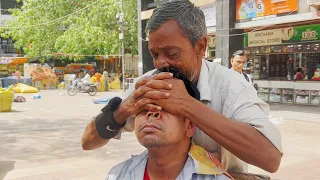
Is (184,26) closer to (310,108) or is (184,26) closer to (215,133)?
(215,133)

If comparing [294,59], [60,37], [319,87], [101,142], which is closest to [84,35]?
[60,37]

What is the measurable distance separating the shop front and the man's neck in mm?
12884

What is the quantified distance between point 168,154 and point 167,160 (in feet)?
0.09

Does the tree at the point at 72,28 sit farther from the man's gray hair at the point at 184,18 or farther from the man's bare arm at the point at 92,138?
the man's gray hair at the point at 184,18

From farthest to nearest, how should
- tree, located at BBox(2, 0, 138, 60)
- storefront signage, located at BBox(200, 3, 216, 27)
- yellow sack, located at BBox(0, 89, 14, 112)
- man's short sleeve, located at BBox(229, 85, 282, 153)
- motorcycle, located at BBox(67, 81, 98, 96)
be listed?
tree, located at BBox(2, 0, 138, 60) < motorcycle, located at BBox(67, 81, 98, 96) < storefront signage, located at BBox(200, 3, 216, 27) < yellow sack, located at BBox(0, 89, 14, 112) < man's short sleeve, located at BBox(229, 85, 282, 153)

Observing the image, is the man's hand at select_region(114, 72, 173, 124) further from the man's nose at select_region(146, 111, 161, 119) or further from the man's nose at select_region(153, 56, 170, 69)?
the man's nose at select_region(153, 56, 170, 69)

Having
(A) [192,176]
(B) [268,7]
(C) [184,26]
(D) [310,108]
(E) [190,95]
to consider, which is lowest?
(D) [310,108]

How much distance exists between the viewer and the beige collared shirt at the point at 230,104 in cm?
150

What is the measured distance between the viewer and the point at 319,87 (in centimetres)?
1316

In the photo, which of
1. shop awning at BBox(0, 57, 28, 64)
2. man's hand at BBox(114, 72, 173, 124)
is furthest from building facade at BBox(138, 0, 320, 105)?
shop awning at BBox(0, 57, 28, 64)

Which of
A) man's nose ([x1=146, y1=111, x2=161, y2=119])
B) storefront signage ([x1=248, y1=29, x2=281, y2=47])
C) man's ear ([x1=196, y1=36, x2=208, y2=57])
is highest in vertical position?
storefront signage ([x1=248, y1=29, x2=281, y2=47])

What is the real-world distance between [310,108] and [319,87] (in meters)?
0.86

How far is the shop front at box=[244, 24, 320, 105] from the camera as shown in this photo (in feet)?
45.6

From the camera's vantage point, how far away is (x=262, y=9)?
11859 millimetres
